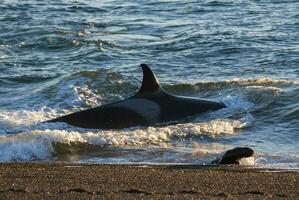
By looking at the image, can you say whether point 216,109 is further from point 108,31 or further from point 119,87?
point 108,31

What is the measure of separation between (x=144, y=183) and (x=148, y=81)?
214 inches

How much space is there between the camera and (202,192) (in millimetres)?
7246

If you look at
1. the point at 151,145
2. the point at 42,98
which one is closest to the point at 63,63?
the point at 42,98

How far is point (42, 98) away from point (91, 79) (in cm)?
158

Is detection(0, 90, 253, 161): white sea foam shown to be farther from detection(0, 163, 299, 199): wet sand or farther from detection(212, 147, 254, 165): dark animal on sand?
detection(0, 163, 299, 199): wet sand

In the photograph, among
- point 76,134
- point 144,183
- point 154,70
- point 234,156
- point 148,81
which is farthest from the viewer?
point 154,70

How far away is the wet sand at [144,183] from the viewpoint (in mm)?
7102

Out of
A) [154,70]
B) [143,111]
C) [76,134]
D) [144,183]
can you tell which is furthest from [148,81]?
[144,183]

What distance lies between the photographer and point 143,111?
514 inches

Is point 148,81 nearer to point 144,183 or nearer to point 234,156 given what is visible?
point 234,156

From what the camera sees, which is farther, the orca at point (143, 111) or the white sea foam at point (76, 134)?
the orca at point (143, 111)

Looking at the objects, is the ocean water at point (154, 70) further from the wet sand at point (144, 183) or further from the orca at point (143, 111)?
the wet sand at point (144, 183)

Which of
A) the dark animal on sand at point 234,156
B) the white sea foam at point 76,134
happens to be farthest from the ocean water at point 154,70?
the dark animal on sand at point 234,156

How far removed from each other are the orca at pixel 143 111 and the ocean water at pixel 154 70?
0.27 metres
